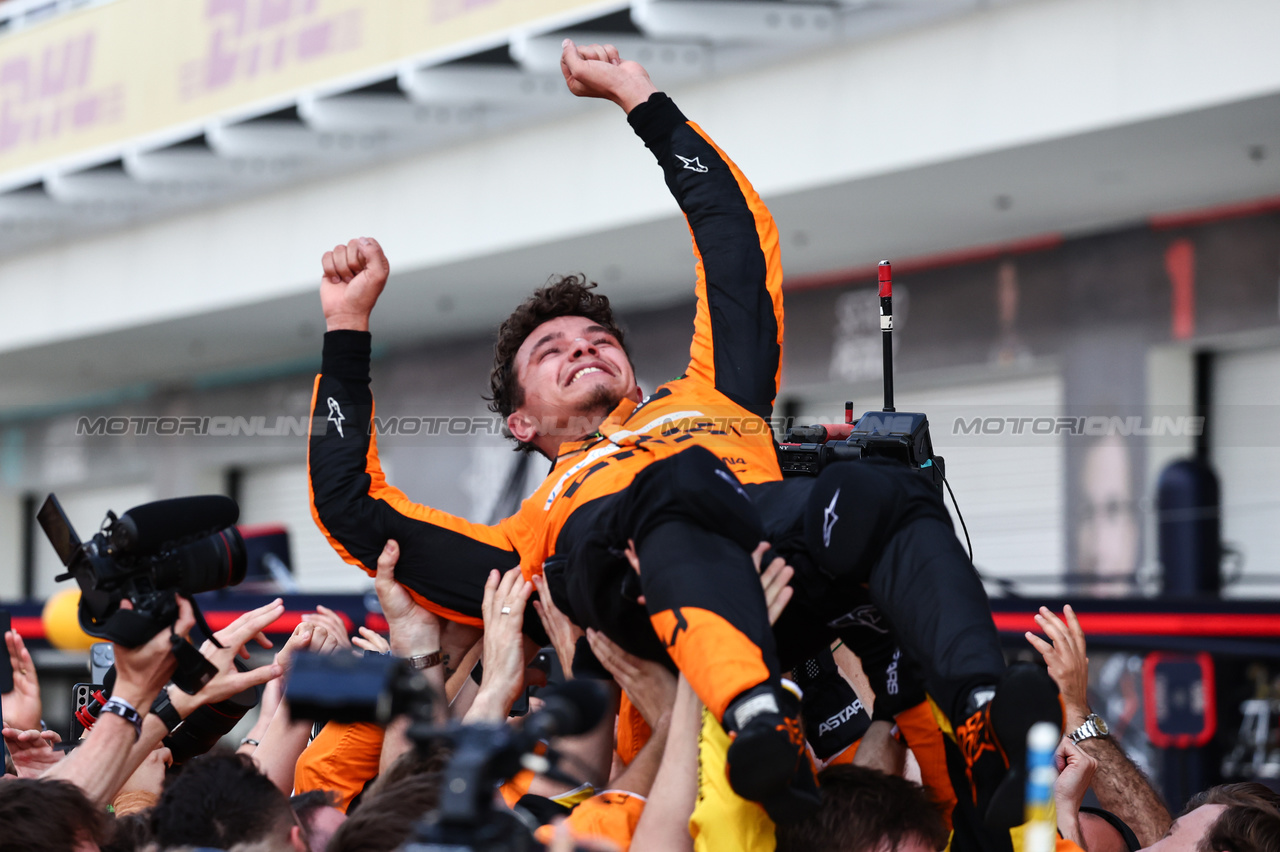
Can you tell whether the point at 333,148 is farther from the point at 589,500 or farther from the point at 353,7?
the point at 589,500

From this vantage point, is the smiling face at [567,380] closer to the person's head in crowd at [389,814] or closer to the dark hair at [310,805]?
the dark hair at [310,805]

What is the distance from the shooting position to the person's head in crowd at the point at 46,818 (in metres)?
2.00

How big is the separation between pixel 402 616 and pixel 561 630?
692mm

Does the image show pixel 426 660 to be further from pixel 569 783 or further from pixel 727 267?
pixel 569 783

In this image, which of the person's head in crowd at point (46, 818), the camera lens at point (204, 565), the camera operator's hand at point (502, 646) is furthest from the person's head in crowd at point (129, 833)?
the camera operator's hand at point (502, 646)

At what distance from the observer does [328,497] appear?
3.29 m

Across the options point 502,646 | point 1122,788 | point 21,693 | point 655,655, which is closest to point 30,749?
point 21,693

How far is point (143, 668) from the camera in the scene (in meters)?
2.31

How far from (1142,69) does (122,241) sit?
8072 mm

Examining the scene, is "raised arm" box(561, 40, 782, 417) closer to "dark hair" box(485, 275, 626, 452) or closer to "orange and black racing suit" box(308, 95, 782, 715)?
"orange and black racing suit" box(308, 95, 782, 715)

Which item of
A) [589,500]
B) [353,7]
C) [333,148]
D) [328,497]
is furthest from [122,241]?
[589,500]

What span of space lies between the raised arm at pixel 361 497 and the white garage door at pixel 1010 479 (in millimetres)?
6076

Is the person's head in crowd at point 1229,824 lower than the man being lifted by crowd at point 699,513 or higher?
lower

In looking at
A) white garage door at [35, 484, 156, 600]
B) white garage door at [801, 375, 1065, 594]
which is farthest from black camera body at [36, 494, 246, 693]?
white garage door at [35, 484, 156, 600]
